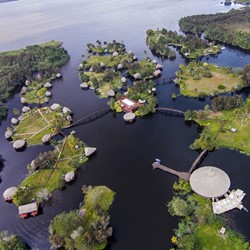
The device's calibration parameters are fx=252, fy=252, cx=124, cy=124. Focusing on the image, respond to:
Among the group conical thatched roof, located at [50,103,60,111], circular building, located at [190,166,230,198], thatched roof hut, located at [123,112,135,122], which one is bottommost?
circular building, located at [190,166,230,198]

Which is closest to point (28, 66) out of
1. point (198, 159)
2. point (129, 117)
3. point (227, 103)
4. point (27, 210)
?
point (129, 117)

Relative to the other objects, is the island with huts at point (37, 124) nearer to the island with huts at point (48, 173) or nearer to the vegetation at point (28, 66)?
the island with huts at point (48, 173)

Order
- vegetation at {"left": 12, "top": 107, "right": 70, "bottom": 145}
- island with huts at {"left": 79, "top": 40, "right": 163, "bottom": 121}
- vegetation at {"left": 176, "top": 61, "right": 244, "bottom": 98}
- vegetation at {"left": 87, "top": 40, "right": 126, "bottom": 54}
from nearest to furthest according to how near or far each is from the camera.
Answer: vegetation at {"left": 12, "top": 107, "right": 70, "bottom": 145}
island with huts at {"left": 79, "top": 40, "right": 163, "bottom": 121}
vegetation at {"left": 176, "top": 61, "right": 244, "bottom": 98}
vegetation at {"left": 87, "top": 40, "right": 126, "bottom": 54}

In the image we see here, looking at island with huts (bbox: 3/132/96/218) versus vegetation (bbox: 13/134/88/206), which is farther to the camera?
vegetation (bbox: 13/134/88/206)

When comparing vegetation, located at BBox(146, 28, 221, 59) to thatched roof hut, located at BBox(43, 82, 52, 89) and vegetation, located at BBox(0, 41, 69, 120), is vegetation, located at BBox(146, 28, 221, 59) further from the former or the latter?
thatched roof hut, located at BBox(43, 82, 52, 89)

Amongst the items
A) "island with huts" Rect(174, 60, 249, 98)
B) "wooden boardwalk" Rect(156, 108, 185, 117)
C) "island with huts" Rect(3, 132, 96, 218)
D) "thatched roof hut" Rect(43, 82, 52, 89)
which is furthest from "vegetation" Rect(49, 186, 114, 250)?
"thatched roof hut" Rect(43, 82, 52, 89)

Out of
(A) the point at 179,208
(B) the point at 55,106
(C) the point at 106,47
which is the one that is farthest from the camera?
(C) the point at 106,47

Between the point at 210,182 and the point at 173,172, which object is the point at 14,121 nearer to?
the point at 173,172
